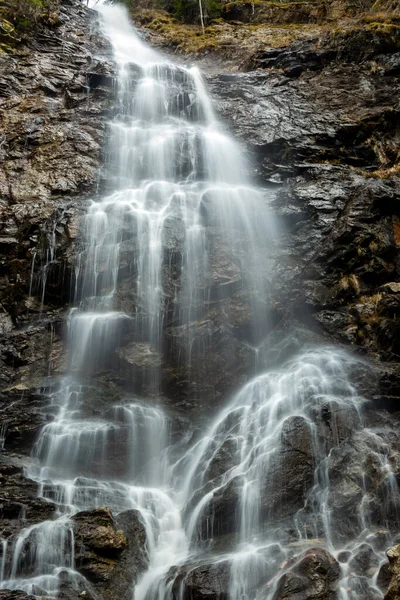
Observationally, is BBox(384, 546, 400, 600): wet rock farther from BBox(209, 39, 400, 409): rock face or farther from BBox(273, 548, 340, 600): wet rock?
BBox(209, 39, 400, 409): rock face

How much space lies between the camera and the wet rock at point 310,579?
642cm

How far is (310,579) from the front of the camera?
656 cm

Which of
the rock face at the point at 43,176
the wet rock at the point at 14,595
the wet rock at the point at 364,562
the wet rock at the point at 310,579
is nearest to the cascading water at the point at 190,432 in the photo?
the wet rock at the point at 364,562

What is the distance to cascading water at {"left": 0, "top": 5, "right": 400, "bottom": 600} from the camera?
7.75 meters

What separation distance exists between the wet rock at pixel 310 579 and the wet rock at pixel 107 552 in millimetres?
2562

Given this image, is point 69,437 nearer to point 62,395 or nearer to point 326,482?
point 62,395

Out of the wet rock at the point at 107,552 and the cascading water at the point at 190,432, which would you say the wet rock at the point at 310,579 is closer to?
the cascading water at the point at 190,432

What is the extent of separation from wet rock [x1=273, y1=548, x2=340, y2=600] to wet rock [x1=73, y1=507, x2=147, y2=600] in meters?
2.56

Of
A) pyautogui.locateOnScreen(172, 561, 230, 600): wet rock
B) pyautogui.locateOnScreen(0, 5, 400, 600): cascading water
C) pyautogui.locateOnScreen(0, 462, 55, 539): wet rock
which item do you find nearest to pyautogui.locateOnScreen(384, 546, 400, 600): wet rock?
pyautogui.locateOnScreen(0, 5, 400, 600): cascading water

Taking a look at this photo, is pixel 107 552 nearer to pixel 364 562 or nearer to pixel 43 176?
pixel 364 562

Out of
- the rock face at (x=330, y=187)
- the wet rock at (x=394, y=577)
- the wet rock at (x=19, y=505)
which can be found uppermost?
the rock face at (x=330, y=187)

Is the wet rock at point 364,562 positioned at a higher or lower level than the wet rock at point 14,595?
higher

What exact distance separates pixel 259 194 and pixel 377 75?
8922mm

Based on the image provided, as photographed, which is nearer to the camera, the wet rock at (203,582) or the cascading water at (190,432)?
the wet rock at (203,582)
